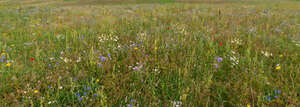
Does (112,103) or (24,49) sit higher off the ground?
(24,49)

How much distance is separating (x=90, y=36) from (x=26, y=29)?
2.69m

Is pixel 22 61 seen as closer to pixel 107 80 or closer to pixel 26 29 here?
pixel 107 80

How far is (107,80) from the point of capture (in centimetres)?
240

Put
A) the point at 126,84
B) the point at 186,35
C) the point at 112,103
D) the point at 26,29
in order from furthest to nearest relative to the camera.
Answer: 1. the point at 26,29
2. the point at 186,35
3. the point at 126,84
4. the point at 112,103

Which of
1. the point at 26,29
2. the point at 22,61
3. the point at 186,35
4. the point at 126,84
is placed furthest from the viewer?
the point at 26,29

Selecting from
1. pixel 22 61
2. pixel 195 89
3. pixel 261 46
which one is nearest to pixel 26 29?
pixel 22 61

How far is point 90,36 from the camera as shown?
4.21m

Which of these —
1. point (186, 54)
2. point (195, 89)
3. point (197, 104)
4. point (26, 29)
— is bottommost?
point (197, 104)

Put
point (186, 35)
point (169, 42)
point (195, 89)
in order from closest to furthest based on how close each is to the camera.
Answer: point (195, 89) → point (169, 42) → point (186, 35)

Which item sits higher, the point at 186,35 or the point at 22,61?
the point at 186,35

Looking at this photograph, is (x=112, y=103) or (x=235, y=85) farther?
(x=235, y=85)

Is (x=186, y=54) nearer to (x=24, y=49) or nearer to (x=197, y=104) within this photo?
(x=197, y=104)

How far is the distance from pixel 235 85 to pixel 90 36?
341 cm

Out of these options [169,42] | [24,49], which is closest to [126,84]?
[169,42]
